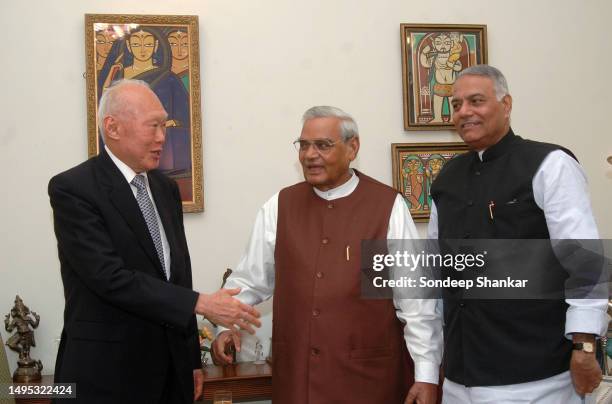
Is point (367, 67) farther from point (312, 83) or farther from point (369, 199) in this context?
point (369, 199)

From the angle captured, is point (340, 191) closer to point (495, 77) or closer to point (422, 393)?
point (495, 77)

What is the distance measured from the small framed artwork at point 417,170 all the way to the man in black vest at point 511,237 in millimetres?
1395

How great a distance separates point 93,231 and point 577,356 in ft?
5.40

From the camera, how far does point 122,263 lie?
231 cm

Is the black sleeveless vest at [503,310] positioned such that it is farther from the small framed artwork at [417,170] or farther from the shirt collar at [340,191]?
the small framed artwork at [417,170]

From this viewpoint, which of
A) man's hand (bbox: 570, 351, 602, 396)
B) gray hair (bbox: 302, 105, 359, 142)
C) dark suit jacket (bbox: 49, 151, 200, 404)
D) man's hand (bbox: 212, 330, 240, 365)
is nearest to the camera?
man's hand (bbox: 570, 351, 602, 396)

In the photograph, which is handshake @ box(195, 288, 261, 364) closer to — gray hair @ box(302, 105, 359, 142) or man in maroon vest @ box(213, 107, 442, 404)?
man in maroon vest @ box(213, 107, 442, 404)

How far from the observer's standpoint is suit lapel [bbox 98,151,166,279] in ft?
7.78

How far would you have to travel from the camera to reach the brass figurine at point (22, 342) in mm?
3449

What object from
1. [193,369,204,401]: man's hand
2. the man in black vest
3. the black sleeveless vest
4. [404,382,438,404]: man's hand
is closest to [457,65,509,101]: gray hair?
the man in black vest

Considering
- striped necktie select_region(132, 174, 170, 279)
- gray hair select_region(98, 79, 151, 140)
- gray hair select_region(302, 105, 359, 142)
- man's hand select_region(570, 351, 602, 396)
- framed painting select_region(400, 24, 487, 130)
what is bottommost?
man's hand select_region(570, 351, 602, 396)

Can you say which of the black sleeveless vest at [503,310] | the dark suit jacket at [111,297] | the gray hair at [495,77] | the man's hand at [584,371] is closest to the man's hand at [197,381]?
the dark suit jacket at [111,297]

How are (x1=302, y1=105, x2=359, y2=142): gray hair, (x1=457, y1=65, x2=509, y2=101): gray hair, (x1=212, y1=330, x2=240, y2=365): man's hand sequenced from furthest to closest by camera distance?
(x1=212, y1=330, x2=240, y2=365): man's hand → (x1=302, y1=105, x2=359, y2=142): gray hair → (x1=457, y1=65, x2=509, y2=101): gray hair

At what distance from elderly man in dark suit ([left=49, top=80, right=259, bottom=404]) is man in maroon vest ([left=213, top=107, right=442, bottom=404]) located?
9.4 inches
